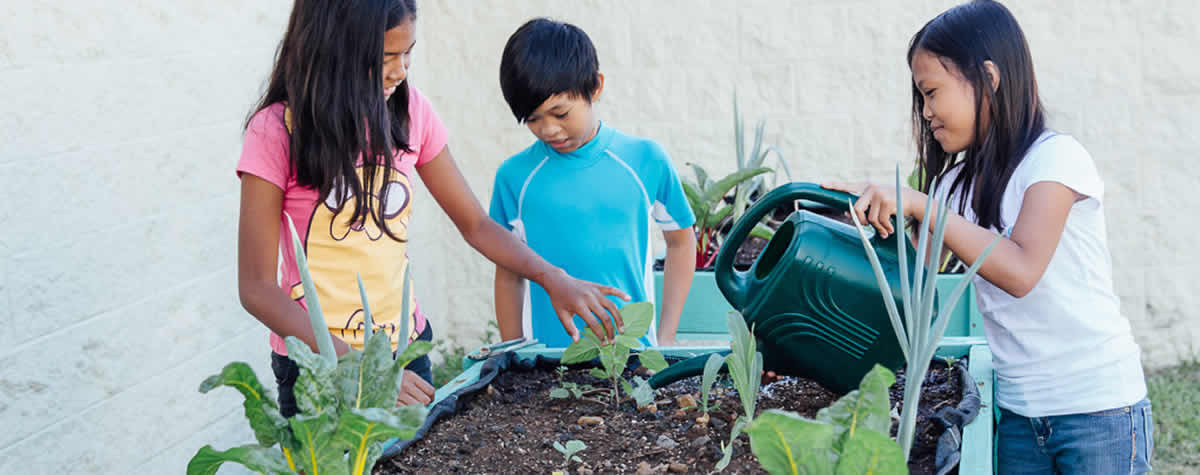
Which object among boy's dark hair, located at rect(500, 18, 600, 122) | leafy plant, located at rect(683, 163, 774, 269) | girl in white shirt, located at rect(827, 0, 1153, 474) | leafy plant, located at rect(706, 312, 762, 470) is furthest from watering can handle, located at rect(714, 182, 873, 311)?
leafy plant, located at rect(683, 163, 774, 269)

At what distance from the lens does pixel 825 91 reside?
3.11 metres

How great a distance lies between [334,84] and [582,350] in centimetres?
46

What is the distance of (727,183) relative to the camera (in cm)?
234

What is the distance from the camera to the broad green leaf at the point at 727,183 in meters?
2.27

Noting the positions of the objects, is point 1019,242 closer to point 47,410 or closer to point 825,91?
point 47,410

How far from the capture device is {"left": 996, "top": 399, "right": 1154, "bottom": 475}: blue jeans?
4.22 feet

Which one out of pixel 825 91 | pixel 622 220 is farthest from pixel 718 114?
pixel 622 220

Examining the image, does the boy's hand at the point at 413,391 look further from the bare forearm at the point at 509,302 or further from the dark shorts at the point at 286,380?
the bare forearm at the point at 509,302

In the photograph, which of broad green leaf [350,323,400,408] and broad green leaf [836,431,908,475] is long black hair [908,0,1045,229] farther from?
broad green leaf [350,323,400,408]

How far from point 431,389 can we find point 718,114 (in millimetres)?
2104

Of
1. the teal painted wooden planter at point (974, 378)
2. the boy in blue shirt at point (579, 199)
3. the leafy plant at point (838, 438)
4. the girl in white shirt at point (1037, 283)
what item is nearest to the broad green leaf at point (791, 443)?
the leafy plant at point (838, 438)

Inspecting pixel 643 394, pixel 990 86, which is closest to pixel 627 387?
pixel 643 394

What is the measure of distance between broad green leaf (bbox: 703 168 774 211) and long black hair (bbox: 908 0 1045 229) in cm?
90

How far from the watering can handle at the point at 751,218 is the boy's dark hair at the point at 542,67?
23.3 inches
